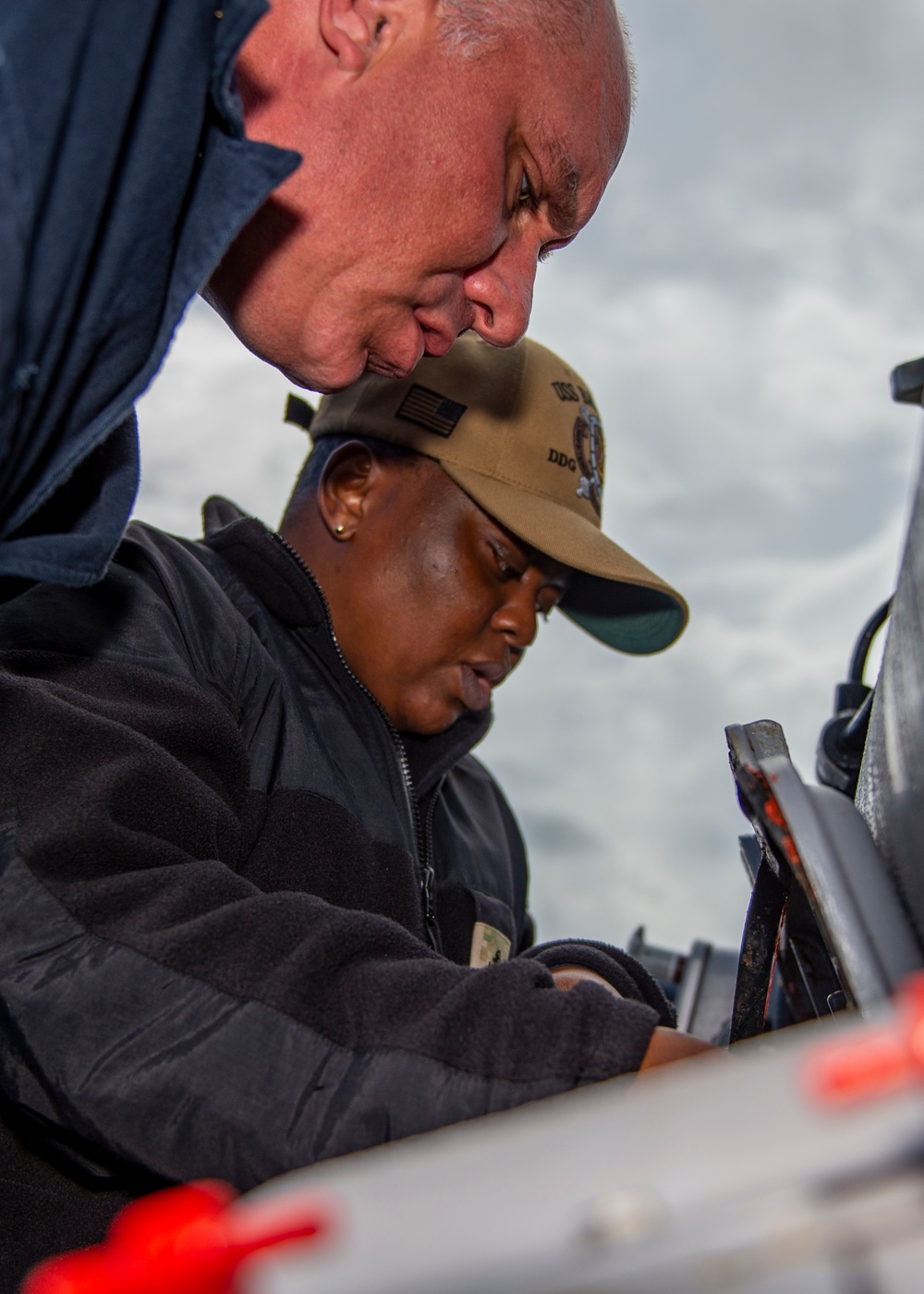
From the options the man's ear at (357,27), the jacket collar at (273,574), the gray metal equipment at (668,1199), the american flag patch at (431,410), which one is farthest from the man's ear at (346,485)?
the gray metal equipment at (668,1199)

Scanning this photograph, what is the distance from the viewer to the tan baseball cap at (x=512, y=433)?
192cm

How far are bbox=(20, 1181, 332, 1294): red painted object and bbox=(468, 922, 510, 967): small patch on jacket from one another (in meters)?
1.36

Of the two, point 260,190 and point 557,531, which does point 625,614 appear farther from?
point 260,190

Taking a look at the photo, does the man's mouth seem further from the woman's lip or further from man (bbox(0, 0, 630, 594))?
man (bbox(0, 0, 630, 594))

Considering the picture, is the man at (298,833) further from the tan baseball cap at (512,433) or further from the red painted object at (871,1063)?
the red painted object at (871,1063)

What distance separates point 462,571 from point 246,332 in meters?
0.78

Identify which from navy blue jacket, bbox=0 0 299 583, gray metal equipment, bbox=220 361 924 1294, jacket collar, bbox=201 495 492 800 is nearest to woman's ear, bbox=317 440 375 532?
jacket collar, bbox=201 495 492 800

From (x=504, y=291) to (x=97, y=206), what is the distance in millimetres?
628

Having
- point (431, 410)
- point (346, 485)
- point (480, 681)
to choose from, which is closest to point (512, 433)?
point (431, 410)

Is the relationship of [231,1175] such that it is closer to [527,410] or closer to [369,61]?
[369,61]

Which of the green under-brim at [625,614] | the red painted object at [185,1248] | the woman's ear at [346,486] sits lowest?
the red painted object at [185,1248]

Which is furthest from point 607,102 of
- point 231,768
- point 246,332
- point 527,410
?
point 231,768

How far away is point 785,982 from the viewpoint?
1140 mm

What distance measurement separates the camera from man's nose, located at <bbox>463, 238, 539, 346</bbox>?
134 cm
